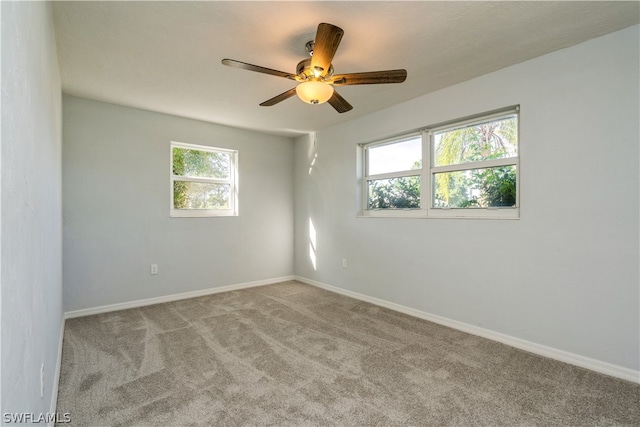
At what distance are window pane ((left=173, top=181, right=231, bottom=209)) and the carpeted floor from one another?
5.33 feet

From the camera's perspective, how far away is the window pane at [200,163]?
421 centimetres

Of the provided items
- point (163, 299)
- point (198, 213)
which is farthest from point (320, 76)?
point (163, 299)

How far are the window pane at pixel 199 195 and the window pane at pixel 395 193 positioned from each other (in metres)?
2.17

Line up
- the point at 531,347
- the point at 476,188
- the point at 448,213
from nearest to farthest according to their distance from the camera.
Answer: the point at 531,347, the point at 476,188, the point at 448,213

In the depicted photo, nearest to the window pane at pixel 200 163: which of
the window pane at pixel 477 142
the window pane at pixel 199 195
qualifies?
the window pane at pixel 199 195

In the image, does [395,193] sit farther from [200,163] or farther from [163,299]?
[163,299]

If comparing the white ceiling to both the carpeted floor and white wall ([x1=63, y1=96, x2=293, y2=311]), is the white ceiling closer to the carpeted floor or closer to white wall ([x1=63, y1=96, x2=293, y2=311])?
white wall ([x1=63, y1=96, x2=293, y2=311])

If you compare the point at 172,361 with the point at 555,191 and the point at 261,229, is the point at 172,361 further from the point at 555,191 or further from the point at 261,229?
the point at 555,191

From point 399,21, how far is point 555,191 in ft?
5.91

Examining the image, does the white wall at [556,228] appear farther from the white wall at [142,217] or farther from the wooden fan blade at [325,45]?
the white wall at [142,217]

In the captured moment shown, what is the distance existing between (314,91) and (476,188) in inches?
75.8

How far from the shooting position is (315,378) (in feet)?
7.09

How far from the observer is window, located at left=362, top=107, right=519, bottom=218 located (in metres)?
2.85

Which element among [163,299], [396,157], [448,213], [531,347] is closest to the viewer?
[531,347]
